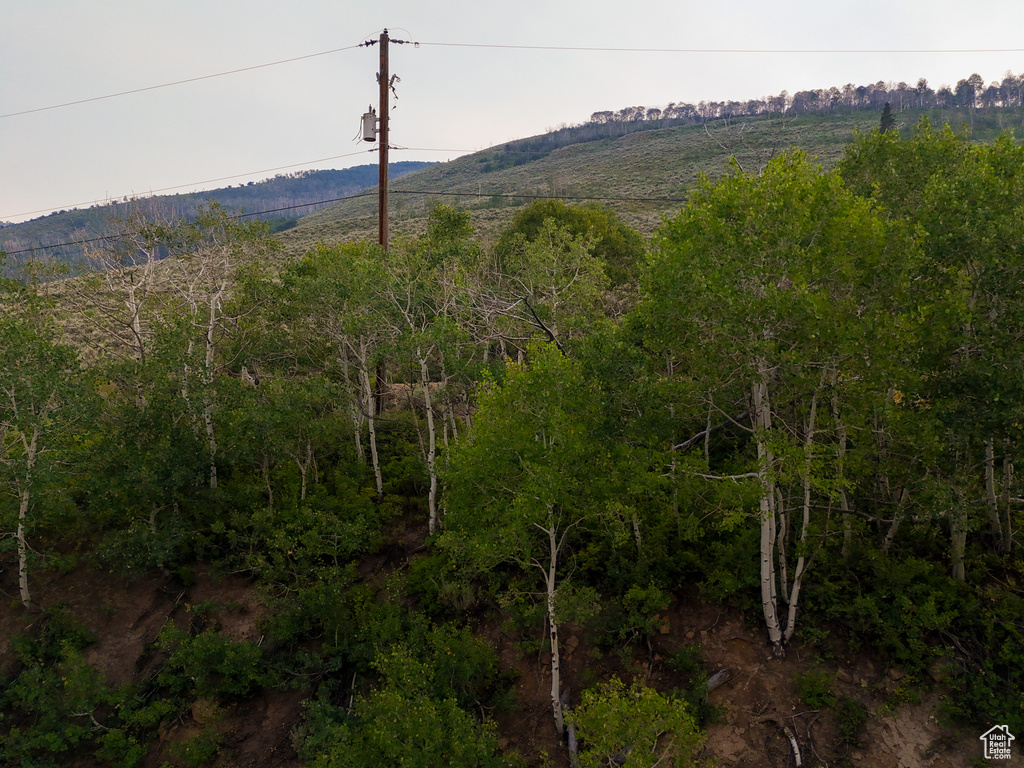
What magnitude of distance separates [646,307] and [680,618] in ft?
26.7

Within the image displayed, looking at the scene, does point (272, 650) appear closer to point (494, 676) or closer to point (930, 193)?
point (494, 676)

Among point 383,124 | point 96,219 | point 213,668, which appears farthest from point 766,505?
point 96,219

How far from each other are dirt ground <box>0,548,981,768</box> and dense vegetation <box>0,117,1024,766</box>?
0.50 metres

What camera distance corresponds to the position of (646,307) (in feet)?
39.0

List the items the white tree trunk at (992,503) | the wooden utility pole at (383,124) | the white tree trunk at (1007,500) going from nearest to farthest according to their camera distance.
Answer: the white tree trunk at (992,503) < the white tree trunk at (1007,500) < the wooden utility pole at (383,124)

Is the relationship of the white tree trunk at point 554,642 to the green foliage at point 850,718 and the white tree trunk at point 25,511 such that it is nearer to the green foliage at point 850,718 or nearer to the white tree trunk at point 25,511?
the green foliage at point 850,718

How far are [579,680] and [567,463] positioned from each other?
20.4 feet

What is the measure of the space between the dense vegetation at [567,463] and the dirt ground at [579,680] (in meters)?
0.50

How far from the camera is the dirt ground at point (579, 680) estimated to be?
11.0 metres

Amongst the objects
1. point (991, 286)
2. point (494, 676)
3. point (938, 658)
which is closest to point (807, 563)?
point (938, 658)

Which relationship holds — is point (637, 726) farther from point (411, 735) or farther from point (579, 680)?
point (579, 680)

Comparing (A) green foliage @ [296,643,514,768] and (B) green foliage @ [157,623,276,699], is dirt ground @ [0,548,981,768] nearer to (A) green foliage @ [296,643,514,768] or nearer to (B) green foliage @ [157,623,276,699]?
(B) green foliage @ [157,623,276,699]

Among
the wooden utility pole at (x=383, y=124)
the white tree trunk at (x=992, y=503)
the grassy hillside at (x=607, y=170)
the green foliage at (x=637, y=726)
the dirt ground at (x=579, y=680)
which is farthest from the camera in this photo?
the grassy hillside at (x=607, y=170)

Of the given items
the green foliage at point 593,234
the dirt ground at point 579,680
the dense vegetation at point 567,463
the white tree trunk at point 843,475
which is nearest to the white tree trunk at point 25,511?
the dense vegetation at point 567,463
